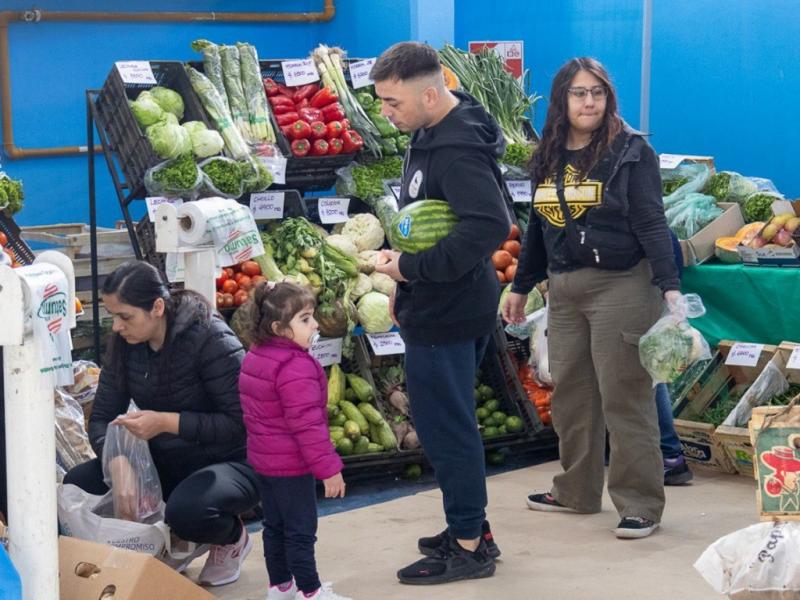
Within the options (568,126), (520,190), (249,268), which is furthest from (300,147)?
(568,126)

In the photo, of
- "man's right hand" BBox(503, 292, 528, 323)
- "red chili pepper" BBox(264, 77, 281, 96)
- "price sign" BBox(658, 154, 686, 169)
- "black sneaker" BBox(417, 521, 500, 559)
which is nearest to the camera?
"black sneaker" BBox(417, 521, 500, 559)

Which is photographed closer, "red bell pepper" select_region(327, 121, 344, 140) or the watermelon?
the watermelon

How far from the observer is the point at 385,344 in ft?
20.0

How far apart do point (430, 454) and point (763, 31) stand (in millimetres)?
4153

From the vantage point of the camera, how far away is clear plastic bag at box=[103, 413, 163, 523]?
14.0 feet

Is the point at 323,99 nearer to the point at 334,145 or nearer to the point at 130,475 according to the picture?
the point at 334,145

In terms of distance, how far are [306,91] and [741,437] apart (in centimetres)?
270

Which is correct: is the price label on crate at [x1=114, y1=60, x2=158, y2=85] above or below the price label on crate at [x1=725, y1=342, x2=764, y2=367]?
above

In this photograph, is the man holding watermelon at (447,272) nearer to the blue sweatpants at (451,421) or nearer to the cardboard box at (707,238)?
the blue sweatpants at (451,421)

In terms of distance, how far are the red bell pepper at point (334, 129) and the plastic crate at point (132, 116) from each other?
0.58 m

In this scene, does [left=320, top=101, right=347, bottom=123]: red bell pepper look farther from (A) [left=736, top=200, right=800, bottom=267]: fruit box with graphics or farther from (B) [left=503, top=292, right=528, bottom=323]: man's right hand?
(A) [left=736, top=200, right=800, bottom=267]: fruit box with graphics

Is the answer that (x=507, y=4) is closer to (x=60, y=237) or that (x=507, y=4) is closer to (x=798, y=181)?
(x=798, y=181)

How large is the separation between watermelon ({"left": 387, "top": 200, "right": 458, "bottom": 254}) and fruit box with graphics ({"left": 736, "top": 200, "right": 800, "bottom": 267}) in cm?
234

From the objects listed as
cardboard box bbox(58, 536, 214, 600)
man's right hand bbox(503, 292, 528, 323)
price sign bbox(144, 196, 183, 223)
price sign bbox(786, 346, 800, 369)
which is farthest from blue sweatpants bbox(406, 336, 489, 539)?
price sign bbox(786, 346, 800, 369)
